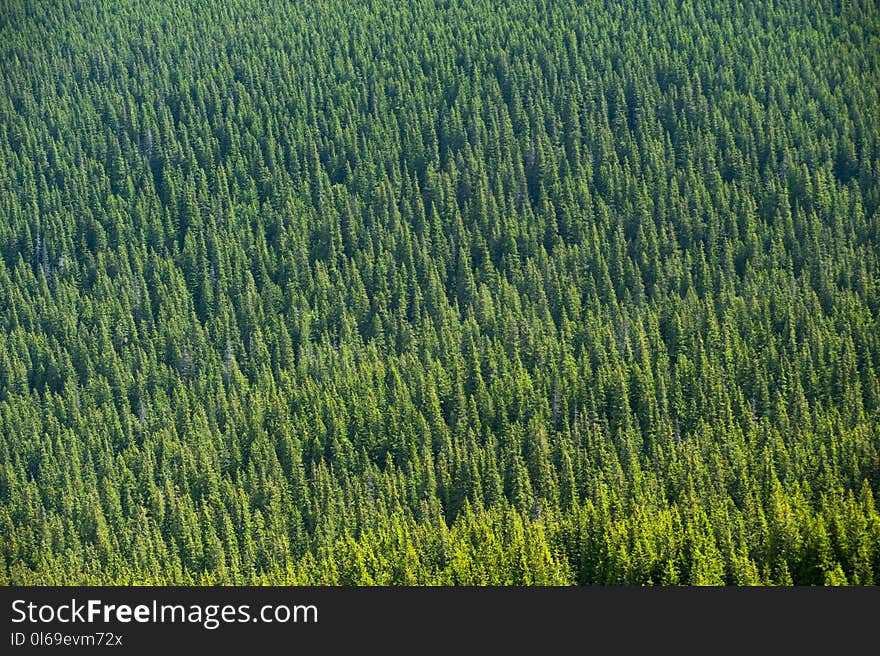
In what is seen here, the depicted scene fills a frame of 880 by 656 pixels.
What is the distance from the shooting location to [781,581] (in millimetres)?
136375

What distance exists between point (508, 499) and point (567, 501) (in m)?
6.56

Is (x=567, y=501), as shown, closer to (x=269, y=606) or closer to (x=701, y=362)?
(x=701, y=362)

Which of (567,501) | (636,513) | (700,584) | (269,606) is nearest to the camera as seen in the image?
(269,606)

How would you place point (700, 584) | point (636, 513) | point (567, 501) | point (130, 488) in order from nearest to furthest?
1. point (700, 584)
2. point (636, 513)
3. point (567, 501)
4. point (130, 488)

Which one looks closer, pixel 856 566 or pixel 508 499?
pixel 856 566

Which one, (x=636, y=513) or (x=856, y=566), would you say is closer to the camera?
(x=856, y=566)

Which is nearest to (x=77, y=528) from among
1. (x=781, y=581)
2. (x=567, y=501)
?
(x=567, y=501)

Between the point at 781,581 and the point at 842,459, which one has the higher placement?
the point at 842,459

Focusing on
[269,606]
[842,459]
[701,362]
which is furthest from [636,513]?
[269,606]

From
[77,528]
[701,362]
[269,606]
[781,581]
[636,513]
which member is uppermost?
[701,362]

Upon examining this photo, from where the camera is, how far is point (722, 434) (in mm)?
183375

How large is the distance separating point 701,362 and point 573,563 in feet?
177

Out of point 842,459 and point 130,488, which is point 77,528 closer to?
point 130,488

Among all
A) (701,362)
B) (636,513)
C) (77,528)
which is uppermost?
(701,362)
